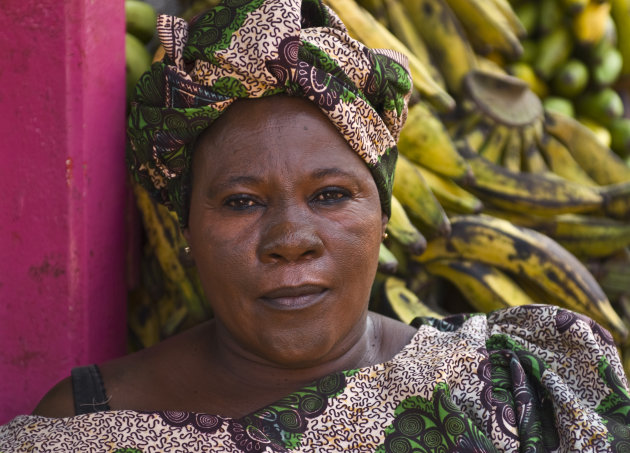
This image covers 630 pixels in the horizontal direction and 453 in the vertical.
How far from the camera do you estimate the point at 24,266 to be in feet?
6.82

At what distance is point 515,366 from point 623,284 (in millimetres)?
1386

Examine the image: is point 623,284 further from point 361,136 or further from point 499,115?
point 361,136

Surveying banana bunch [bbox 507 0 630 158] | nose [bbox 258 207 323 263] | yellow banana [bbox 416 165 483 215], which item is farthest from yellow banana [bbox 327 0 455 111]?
nose [bbox 258 207 323 263]

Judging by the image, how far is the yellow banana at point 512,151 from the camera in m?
2.84

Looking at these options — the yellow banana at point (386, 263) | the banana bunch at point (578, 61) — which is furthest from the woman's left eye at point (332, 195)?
the banana bunch at point (578, 61)

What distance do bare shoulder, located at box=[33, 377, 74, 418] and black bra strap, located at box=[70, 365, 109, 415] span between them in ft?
0.04

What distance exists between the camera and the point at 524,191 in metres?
2.62

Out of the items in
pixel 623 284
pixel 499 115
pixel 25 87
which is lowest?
pixel 623 284

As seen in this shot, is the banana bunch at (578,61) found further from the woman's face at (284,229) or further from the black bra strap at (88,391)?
the black bra strap at (88,391)

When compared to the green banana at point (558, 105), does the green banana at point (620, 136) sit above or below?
below

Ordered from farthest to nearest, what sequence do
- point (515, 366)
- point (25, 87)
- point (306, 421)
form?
point (25, 87) < point (515, 366) < point (306, 421)

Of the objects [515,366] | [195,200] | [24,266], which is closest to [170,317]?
[24,266]

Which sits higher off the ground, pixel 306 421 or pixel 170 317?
pixel 306 421

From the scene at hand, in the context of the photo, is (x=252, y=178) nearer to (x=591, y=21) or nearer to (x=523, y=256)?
(x=523, y=256)
